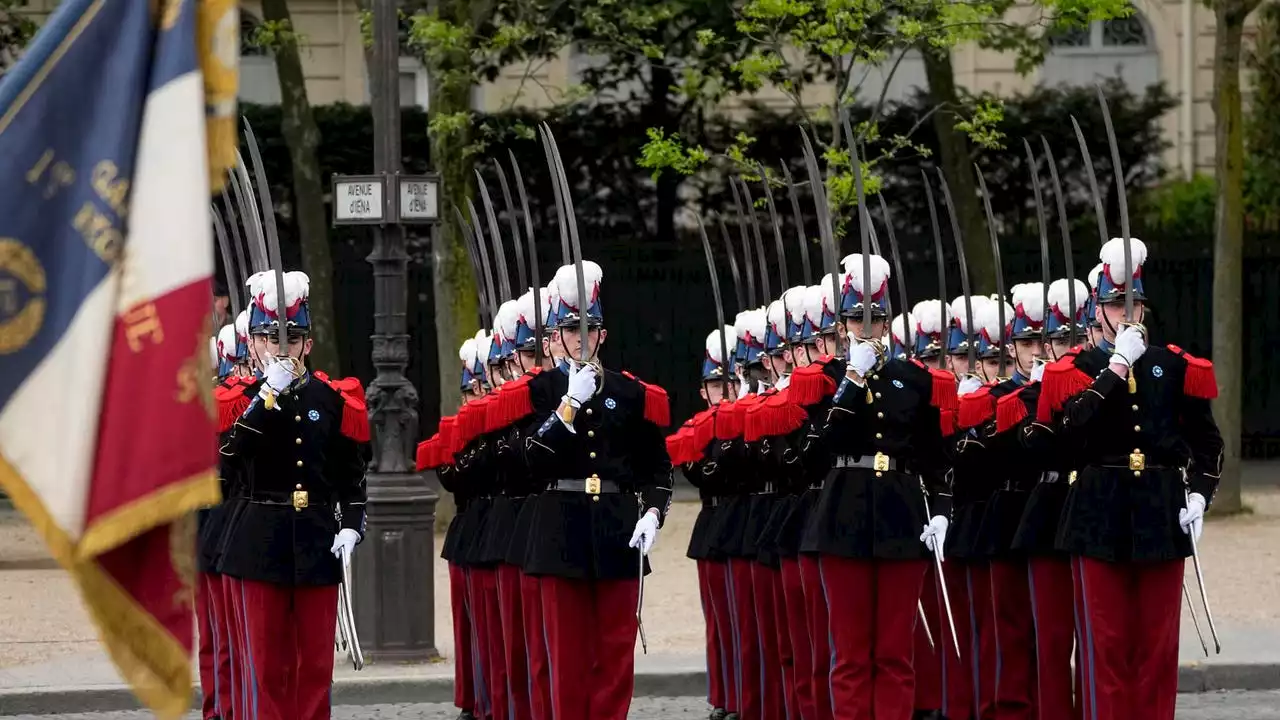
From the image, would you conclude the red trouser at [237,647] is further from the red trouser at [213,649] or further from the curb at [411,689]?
the curb at [411,689]

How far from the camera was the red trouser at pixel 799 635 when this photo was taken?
10055 mm

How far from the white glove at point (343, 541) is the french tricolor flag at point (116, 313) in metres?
5.85

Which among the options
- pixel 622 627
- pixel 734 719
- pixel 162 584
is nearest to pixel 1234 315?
pixel 734 719

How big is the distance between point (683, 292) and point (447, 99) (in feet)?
18.5

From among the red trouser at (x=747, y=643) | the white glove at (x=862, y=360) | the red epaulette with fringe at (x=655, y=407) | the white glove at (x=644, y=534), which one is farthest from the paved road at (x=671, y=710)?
the white glove at (x=862, y=360)

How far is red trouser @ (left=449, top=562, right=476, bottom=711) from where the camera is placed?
10953 mm

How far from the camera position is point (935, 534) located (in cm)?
938

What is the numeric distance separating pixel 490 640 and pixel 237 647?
1.39 meters

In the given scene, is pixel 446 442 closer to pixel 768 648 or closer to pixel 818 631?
pixel 768 648

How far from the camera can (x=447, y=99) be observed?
17.8 m

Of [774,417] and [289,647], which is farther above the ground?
[774,417]

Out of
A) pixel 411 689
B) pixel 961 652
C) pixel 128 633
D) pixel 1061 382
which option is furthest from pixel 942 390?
pixel 128 633

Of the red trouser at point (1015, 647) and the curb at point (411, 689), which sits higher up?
the red trouser at point (1015, 647)

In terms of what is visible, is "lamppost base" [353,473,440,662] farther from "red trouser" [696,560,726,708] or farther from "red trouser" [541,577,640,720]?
"red trouser" [541,577,640,720]
